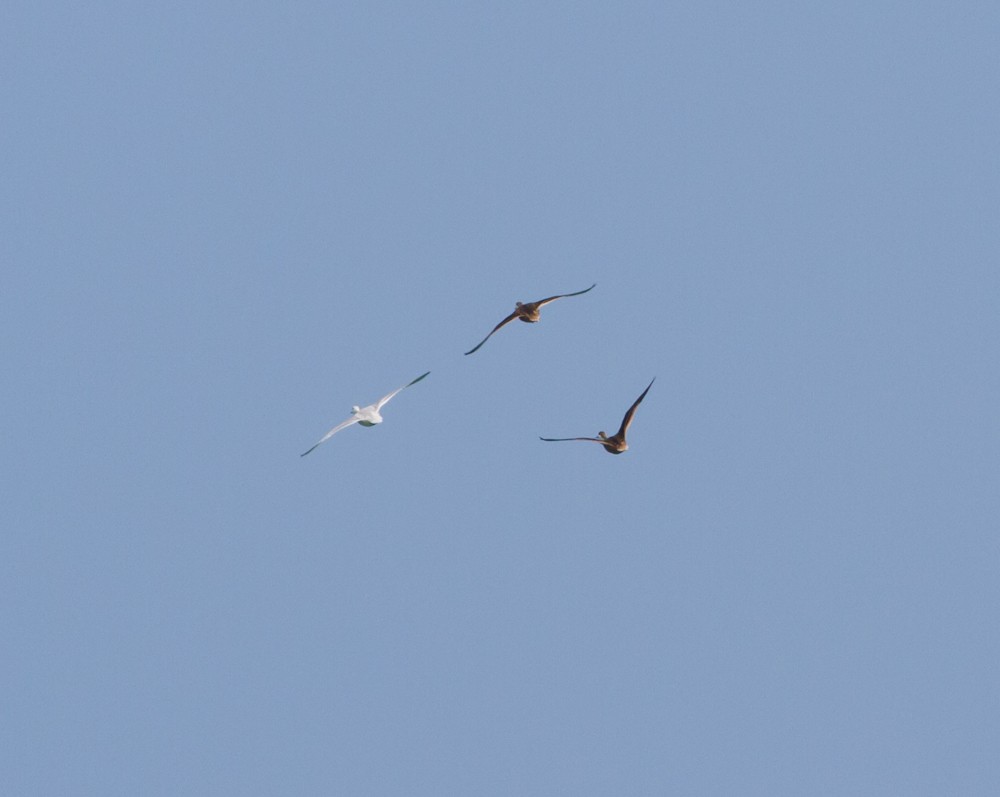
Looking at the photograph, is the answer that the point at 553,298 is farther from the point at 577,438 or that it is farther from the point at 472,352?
the point at 577,438

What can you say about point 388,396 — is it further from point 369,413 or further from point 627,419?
point 627,419

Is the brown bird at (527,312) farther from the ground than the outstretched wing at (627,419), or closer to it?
farther from the ground

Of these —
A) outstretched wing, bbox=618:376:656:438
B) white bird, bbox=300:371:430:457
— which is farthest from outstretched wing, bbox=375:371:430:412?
outstretched wing, bbox=618:376:656:438

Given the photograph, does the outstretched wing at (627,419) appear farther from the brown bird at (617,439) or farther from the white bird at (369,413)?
the white bird at (369,413)

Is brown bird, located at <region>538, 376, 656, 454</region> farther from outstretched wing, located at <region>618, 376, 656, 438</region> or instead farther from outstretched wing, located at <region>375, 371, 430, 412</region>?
outstretched wing, located at <region>375, 371, 430, 412</region>

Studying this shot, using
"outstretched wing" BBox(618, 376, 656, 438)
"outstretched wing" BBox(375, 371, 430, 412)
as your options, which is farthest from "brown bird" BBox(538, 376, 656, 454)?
"outstretched wing" BBox(375, 371, 430, 412)

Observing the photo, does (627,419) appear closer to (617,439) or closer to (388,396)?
(617,439)

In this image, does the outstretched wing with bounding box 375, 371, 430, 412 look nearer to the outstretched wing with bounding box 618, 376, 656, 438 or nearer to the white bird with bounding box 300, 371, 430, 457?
the white bird with bounding box 300, 371, 430, 457

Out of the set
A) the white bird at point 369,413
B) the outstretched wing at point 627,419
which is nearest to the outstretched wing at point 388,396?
the white bird at point 369,413

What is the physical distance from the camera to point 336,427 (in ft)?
155

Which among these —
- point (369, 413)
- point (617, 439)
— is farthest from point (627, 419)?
point (369, 413)

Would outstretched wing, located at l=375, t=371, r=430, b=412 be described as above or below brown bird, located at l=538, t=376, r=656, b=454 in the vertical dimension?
above

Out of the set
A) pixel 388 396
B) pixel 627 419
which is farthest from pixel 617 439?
pixel 388 396

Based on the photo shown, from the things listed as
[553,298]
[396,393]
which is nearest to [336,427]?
[396,393]
